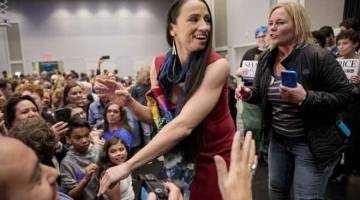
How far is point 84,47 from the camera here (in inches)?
586

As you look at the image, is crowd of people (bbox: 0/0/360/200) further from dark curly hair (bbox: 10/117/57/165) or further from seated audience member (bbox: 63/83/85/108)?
seated audience member (bbox: 63/83/85/108)

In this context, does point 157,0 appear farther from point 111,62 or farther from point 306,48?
point 306,48

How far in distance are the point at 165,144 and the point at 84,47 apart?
47.7 feet

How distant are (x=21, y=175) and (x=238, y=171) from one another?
497mm

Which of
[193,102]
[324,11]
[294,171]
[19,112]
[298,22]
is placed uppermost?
[324,11]

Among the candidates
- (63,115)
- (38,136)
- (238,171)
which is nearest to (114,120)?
(63,115)

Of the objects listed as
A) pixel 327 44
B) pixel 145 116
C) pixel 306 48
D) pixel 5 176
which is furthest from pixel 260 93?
pixel 327 44

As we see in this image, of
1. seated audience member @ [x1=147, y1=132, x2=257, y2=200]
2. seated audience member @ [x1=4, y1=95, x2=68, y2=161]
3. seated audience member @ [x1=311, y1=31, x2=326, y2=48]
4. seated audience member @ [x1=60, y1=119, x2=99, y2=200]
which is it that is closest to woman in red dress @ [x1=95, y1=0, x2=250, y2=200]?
seated audience member @ [x1=147, y1=132, x2=257, y2=200]

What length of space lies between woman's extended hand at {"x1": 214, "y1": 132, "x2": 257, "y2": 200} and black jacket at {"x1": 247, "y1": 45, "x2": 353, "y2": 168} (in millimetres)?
851

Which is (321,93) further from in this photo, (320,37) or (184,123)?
(320,37)

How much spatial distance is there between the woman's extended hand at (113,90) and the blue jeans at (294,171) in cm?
85

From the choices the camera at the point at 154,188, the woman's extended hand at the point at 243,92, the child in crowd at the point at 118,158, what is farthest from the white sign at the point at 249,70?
the camera at the point at 154,188

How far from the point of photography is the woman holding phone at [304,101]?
1.62 meters

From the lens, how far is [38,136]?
1757 mm
